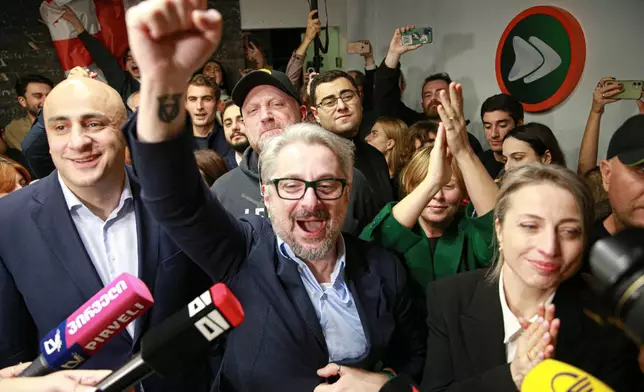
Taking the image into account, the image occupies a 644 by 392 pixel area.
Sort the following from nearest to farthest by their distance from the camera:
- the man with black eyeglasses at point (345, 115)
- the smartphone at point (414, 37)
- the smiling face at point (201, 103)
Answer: the man with black eyeglasses at point (345, 115), the smiling face at point (201, 103), the smartphone at point (414, 37)

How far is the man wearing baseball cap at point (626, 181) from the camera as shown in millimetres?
1524

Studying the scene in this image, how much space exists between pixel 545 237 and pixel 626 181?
1.93 ft

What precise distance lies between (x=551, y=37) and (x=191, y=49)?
3.30 m

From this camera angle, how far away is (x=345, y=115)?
105 inches

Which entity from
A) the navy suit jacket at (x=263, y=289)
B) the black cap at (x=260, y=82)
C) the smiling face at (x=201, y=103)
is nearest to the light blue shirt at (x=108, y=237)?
the navy suit jacket at (x=263, y=289)

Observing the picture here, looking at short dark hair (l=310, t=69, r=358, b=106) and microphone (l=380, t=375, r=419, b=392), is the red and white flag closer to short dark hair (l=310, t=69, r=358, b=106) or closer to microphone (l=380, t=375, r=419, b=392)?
short dark hair (l=310, t=69, r=358, b=106)

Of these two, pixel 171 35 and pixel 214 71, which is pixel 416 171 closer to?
pixel 171 35

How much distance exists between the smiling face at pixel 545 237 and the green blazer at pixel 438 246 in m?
0.35

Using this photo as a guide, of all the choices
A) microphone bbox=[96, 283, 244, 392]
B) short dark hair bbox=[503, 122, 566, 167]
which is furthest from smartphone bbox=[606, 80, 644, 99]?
microphone bbox=[96, 283, 244, 392]

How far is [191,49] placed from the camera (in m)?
0.85

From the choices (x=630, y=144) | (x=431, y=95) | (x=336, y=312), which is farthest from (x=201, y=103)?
(x=630, y=144)

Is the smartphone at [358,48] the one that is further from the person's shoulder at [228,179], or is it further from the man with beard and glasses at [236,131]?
the person's shoulder at [228,179]

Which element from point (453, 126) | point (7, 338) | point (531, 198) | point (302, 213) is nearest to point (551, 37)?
point (453, 126)

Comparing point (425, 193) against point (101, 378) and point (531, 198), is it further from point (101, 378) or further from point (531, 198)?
point (101, 378)
